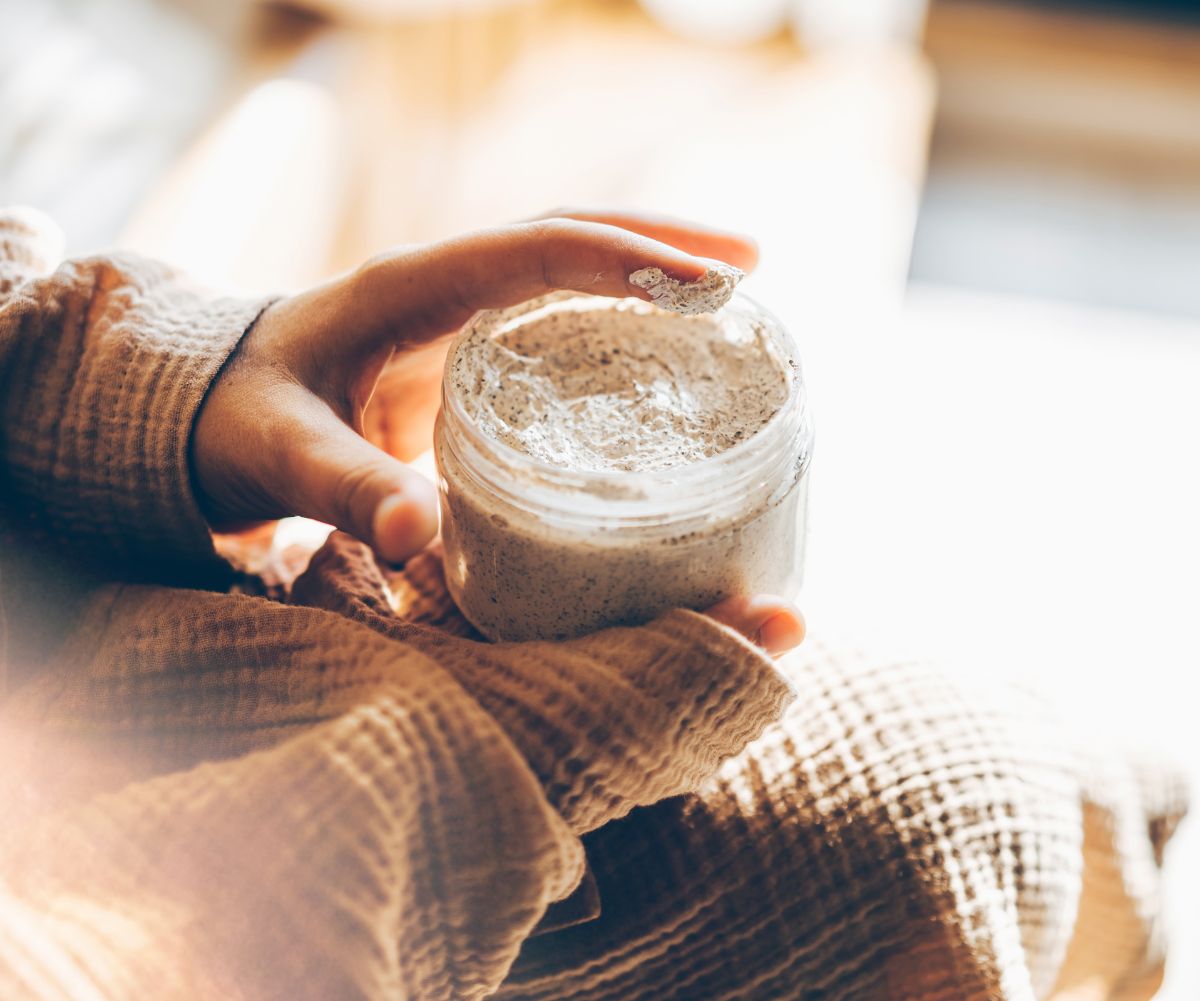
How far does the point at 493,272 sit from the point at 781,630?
0.18 m

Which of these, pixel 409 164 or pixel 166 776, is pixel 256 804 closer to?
pixel 166 776

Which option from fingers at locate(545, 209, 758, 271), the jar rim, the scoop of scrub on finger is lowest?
the jar rim

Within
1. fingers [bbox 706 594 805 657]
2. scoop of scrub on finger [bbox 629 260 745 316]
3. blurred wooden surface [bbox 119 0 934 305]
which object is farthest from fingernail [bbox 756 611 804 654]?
blurred wooden surface [bbox 119 0 934 305]

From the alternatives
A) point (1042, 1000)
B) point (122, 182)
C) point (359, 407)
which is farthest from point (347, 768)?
point (122, 182)

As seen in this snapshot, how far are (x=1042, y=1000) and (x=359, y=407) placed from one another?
44cm

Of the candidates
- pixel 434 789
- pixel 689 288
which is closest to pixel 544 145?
pixel 689 288

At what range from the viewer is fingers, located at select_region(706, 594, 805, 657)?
0.43 m

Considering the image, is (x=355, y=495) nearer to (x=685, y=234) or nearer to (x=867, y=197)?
(x=685, y=234)

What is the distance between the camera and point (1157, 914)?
22.8 inches

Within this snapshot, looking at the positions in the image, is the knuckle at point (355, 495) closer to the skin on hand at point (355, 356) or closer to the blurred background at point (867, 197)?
the skin on hand at point (355, 356)

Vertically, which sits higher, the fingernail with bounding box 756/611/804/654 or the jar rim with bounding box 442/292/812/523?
the jar rim with bounding box 442/292/812/523

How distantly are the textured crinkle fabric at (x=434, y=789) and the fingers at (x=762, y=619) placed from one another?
0.09ft

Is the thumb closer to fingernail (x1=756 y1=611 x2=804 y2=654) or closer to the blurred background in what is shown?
fingernail (x1=756 y1=611 x2=804 y2=654)

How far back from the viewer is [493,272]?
0.44 metres
